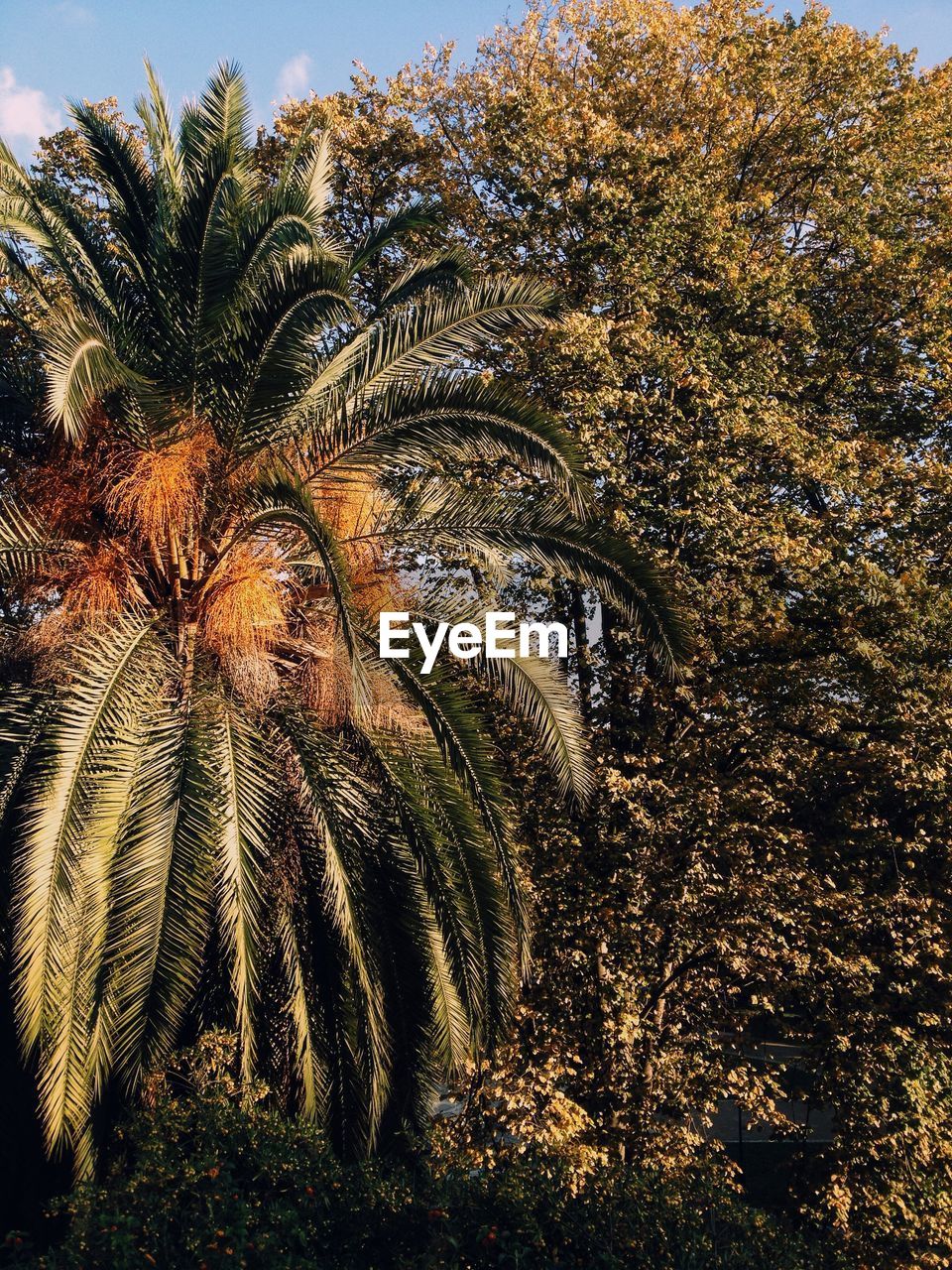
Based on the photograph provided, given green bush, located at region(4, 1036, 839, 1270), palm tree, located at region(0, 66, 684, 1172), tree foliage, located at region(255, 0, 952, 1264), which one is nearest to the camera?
green bush, located at region(4, 1036, 839, 1270)

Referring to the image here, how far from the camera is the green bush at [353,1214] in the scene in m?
4.90

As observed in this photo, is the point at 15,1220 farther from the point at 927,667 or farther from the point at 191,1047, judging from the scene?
the point at 927,667

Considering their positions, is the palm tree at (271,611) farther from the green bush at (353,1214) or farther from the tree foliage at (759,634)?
the tree foliage at (759,634)

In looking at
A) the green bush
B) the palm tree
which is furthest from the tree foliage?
the green bush

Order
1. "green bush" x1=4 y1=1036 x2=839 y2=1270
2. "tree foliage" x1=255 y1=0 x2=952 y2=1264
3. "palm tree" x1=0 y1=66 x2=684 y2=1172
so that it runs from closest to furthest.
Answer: "green bush" x1=4 y1=1036 x2=839 y2=1270, "palm tree" x1=0 y1=66 x2=684 y2=1172, "tree foliage" x1=255 y1=0 x2=952 y2=1264

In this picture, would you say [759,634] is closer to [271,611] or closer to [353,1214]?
[271,611]

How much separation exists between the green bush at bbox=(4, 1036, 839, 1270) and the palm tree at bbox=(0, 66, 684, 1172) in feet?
3.17

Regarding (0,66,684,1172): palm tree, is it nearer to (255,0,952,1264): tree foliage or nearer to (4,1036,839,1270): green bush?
(4,1036,839,1270): green bush

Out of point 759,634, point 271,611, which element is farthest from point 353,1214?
point 759,634

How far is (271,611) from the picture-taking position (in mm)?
7621

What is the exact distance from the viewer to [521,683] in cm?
795

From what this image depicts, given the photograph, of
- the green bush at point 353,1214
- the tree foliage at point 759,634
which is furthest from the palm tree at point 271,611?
the tree foliage at point 759,634

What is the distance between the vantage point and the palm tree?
6848mm

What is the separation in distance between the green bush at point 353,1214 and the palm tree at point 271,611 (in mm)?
966
